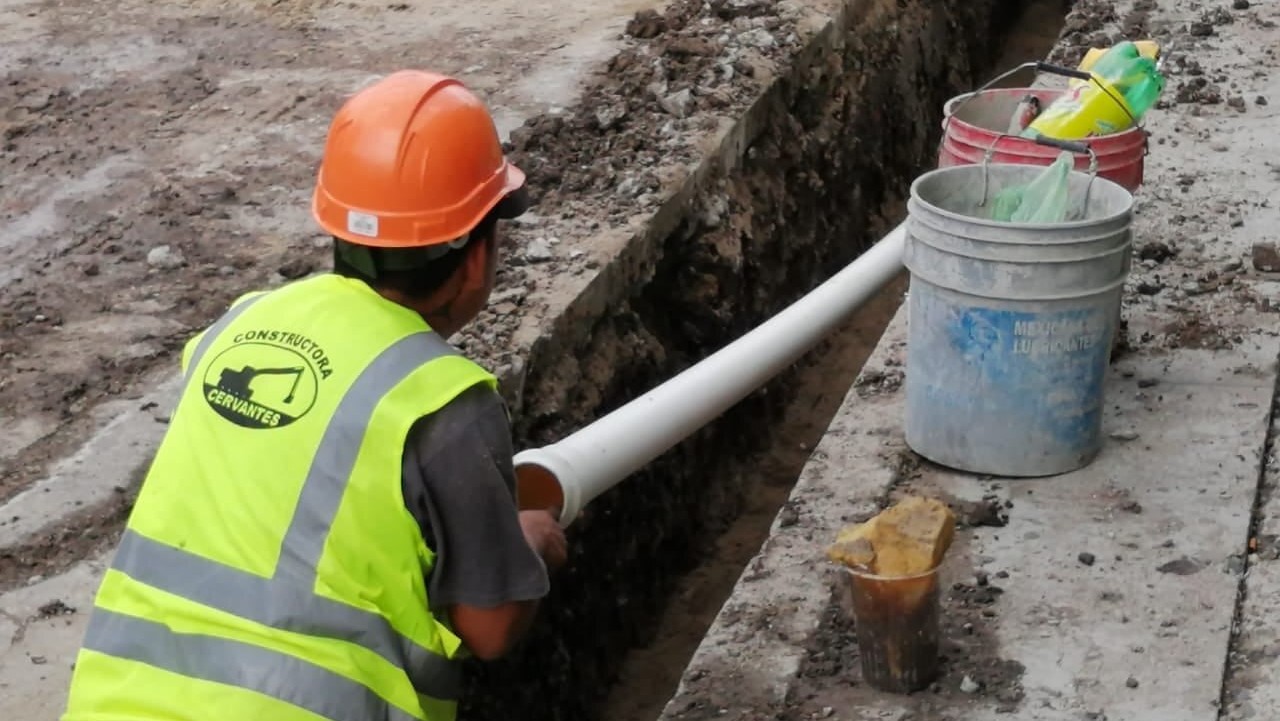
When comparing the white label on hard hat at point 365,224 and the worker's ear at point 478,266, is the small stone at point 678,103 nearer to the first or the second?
the worker's ear at point 478,266

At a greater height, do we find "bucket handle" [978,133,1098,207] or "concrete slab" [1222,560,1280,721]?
"bucket handle" [978,133,1098,207]

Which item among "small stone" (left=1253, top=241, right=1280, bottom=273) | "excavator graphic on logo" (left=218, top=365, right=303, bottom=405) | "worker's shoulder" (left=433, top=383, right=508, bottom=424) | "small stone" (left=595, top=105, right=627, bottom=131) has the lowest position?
"small stone" (left=1253, top=241, right=1280, bottom=273)

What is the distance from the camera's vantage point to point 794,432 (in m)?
6.39

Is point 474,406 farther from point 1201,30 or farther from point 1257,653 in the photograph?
point 1201,30

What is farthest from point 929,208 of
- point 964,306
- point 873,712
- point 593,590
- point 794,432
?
point 794,432

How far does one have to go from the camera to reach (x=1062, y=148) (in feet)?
12.7

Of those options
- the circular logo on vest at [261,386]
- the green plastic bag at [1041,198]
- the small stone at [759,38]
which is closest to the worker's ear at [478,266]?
the circular logo on vest at [261,386]

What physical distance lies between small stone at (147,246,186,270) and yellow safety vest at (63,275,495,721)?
2996 millimetres

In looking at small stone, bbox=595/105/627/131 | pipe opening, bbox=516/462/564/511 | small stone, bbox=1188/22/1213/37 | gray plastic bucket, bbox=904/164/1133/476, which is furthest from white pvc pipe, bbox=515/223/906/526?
small stone, bbox=1188/22/1213/37

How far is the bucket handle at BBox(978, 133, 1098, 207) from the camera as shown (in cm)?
383

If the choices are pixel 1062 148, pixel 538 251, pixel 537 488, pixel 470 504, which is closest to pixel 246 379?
pixel 470 504

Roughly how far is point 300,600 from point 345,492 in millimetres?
162

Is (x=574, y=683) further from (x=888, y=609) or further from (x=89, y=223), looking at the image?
(x=89, y=223)

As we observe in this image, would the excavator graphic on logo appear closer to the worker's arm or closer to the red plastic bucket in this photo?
the worker's arm
